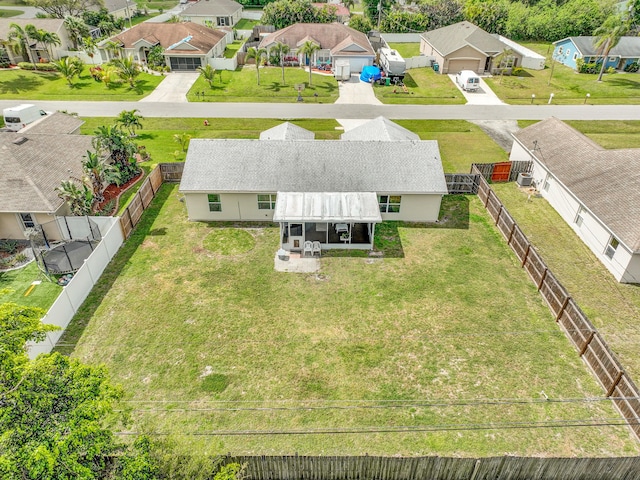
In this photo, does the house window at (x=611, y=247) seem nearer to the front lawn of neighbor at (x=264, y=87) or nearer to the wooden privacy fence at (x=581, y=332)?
the wooden privacy fence at (x=581, y=332)

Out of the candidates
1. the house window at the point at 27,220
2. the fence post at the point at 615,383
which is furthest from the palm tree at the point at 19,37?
the fence post at the point at 615,383

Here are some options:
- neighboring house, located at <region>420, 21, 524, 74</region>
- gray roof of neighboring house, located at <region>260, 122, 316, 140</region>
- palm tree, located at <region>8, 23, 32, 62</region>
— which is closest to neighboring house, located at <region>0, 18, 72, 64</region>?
palm tree, located at <region>8, 23, 32, 62</region>

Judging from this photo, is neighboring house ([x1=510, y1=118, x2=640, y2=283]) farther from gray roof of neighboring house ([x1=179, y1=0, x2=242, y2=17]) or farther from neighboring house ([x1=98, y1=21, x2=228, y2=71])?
gray roof of neighboring house ([x1=179, y1=0, x2=242, y2=17])

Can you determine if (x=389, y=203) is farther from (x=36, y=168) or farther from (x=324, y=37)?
(x=324, y=37)

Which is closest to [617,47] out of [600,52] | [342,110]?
[600,52]

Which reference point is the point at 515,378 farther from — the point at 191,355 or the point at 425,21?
the point at 425,21

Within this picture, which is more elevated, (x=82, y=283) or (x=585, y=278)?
(x=82, y=283)
